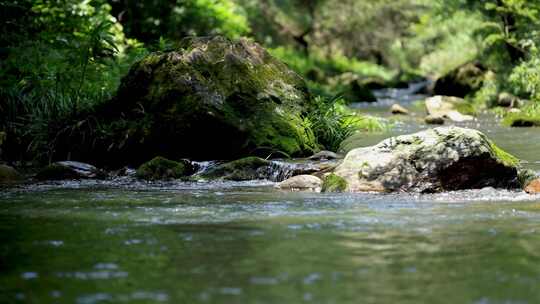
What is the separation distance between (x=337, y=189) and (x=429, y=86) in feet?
107

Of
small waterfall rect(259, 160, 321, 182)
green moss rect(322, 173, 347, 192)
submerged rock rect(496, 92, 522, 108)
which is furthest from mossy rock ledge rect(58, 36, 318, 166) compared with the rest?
submerged rock rect(496, 92, 522, 108)

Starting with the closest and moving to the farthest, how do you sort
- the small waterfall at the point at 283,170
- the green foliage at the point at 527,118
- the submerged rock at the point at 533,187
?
the submerged rock at the point at 533,187, the small waterfall at the point at 283,170, the green foliage at the point at 527,118

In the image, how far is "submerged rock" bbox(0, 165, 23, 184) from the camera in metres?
12.6

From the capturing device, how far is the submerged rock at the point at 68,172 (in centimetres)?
1284

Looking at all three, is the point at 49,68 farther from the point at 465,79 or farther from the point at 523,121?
the point at 465,79

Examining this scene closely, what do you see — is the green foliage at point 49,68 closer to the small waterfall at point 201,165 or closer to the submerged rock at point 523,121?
the small waterfall at point 201,165

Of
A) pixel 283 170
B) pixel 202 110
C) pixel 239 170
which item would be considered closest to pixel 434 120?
pixel 202 110

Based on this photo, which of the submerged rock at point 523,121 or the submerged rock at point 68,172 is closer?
the submerged rock at point 68,172

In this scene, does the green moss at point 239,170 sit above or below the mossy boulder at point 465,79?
below

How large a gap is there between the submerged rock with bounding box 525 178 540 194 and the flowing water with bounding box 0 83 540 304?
5.4 inches

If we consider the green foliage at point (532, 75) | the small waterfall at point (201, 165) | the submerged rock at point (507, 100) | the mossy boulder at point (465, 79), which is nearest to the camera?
the small waterfall at point (201, 165)

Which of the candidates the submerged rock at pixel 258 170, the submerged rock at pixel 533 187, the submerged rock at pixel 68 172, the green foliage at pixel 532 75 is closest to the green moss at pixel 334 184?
the submerged rock at pixel 258 170

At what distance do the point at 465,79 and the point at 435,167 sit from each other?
2253 cm

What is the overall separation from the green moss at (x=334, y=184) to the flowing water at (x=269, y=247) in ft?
1.59
